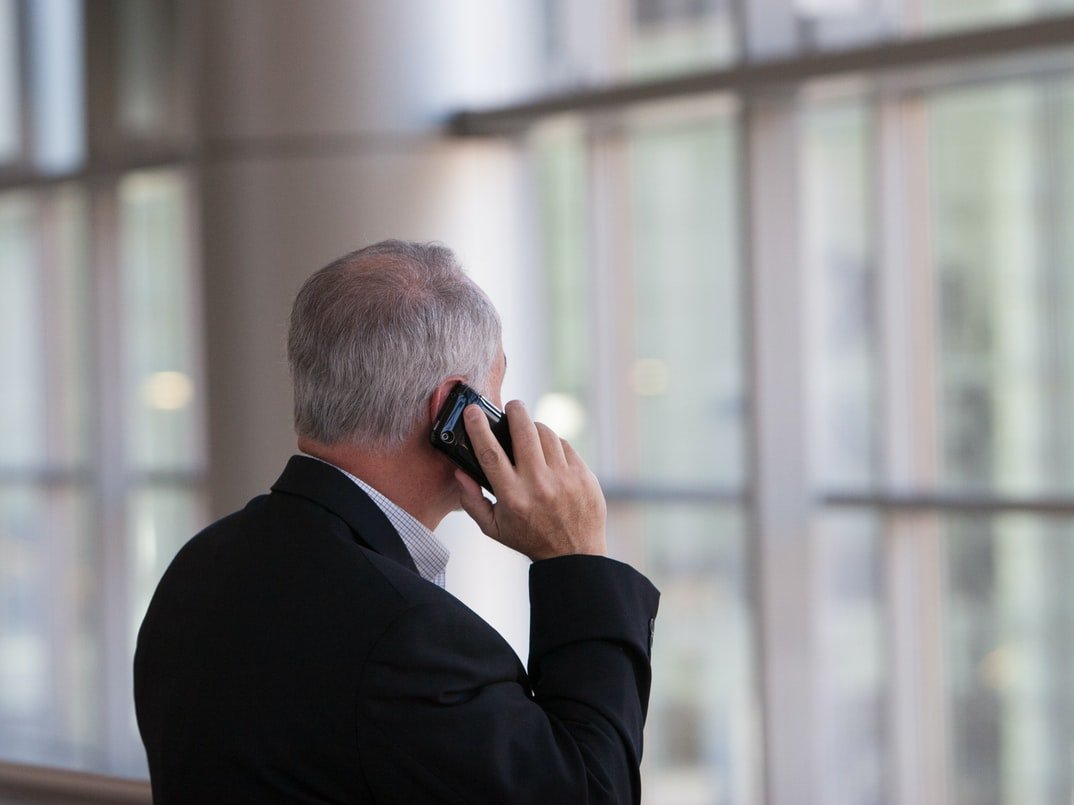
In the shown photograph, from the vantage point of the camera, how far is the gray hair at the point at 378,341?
5.09 feet

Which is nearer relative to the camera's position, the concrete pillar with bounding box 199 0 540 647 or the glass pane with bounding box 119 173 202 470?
the concrete pillar with bounding box 199 0 540 647

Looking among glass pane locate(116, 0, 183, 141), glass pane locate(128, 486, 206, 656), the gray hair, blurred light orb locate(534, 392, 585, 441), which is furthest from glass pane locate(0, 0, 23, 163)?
the gray hair

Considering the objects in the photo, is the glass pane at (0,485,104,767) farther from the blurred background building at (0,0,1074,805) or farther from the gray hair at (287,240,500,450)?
the gray hair at (287,240,500,450)

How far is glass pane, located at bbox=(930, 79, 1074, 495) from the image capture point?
5168mm

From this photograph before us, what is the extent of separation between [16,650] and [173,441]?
6.76 ft

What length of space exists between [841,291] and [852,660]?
5.04 feet

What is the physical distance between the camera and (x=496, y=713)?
137 cm

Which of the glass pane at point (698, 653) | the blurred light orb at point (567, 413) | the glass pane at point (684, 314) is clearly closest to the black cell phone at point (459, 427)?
the glass pane at point (684, 314)

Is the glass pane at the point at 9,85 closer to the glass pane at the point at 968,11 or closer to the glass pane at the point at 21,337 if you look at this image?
the glass pane at the point at 21,337

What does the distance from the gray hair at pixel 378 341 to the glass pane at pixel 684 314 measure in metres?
4.39

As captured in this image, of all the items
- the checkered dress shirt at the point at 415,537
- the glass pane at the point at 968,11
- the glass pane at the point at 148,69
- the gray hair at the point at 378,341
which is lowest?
the checkered dress shirt at the point at 415,537

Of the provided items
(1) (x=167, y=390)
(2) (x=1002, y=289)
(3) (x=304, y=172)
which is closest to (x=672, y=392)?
(2) (x=1002, y=289)

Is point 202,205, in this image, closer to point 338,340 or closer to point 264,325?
point 264,325

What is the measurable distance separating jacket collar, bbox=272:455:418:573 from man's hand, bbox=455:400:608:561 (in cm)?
12
